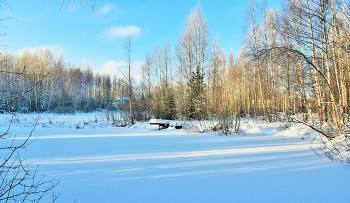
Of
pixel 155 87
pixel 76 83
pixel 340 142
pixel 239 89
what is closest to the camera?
pixel 340 142

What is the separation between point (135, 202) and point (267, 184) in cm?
154

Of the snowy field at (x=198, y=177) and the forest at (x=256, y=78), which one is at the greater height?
the forest at (x=256, y=78)

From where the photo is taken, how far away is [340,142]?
13.4 feet

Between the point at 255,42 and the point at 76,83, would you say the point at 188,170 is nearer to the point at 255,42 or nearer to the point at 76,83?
the point at 255,42

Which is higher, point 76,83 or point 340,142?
point 76,83

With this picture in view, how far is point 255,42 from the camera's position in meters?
12.5

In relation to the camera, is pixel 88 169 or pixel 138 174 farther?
pixel 88 169

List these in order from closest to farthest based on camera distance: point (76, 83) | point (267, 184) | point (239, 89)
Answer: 1. point (267, 184)
2. point (239, 89)
3. point (76, 83)

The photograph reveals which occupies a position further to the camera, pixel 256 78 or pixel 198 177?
pixel 256 78

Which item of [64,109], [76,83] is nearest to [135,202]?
[64,109]

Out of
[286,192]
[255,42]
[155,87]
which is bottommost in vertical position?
[286,192]

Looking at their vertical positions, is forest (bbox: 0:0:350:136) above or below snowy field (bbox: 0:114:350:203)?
above

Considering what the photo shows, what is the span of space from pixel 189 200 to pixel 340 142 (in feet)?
12.7

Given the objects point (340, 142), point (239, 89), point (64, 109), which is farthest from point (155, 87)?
point (340, 142)
